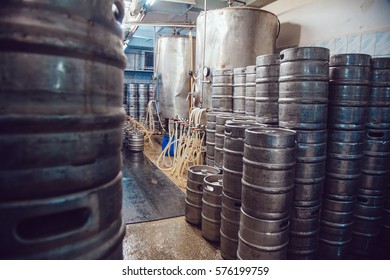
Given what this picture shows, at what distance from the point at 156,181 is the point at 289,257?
2.76 metres

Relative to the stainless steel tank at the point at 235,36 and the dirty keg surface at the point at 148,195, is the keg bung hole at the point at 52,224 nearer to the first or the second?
the dirty keg surface at the point at 148,195

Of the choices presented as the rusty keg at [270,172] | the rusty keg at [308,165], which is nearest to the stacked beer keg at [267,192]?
the rusty keg at [270,172]

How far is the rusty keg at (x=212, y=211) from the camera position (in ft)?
9.20

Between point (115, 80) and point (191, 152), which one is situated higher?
point (115, 80)

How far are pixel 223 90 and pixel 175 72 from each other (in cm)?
407

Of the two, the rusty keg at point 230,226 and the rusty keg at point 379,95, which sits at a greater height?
the rusty keg at point 379,95

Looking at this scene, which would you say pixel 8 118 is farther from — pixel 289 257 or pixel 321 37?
pixel 321 37

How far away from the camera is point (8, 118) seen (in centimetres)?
77

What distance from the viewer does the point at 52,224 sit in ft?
2.94

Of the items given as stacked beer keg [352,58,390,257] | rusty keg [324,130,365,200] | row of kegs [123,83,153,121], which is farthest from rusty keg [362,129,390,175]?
row of kegs [123,83,153,121]

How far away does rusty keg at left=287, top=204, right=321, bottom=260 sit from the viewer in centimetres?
238

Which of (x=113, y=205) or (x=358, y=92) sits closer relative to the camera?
(x=113, y=205)
